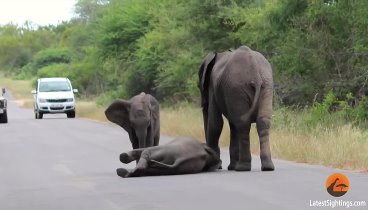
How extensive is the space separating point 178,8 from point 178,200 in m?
24.0

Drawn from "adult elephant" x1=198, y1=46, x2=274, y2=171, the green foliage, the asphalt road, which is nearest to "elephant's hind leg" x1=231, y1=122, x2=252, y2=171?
"adult elephant" x1=198, y1=46, x2=274, y2=171

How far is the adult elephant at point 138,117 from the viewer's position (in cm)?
1661

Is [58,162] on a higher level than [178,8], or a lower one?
lower

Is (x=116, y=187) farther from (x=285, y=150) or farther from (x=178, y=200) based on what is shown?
(x=285, y=150)

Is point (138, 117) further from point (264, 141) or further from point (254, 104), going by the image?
point (264, 141)

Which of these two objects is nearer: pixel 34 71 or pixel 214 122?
pixel 214 122

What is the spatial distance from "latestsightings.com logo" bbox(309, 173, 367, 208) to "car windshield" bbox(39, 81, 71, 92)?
33.2 m

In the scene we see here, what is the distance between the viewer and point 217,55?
16156 mm

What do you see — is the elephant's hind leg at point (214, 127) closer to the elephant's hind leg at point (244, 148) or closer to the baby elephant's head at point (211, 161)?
the baby elephant's head at point (211, 161)

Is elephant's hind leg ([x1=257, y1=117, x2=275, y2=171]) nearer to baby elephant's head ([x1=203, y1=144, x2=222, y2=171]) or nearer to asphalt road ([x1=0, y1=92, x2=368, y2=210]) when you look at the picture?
asphalt road ([x1=0, y1=92, x2=368, y2=210])

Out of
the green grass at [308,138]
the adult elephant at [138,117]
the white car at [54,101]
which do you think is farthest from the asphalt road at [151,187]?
the white car at [54,101]

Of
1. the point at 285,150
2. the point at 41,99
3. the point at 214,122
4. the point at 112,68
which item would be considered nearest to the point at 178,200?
the point at 214,122

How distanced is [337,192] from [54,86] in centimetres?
3564

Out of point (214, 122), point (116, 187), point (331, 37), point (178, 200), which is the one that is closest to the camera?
point (178, 200)
